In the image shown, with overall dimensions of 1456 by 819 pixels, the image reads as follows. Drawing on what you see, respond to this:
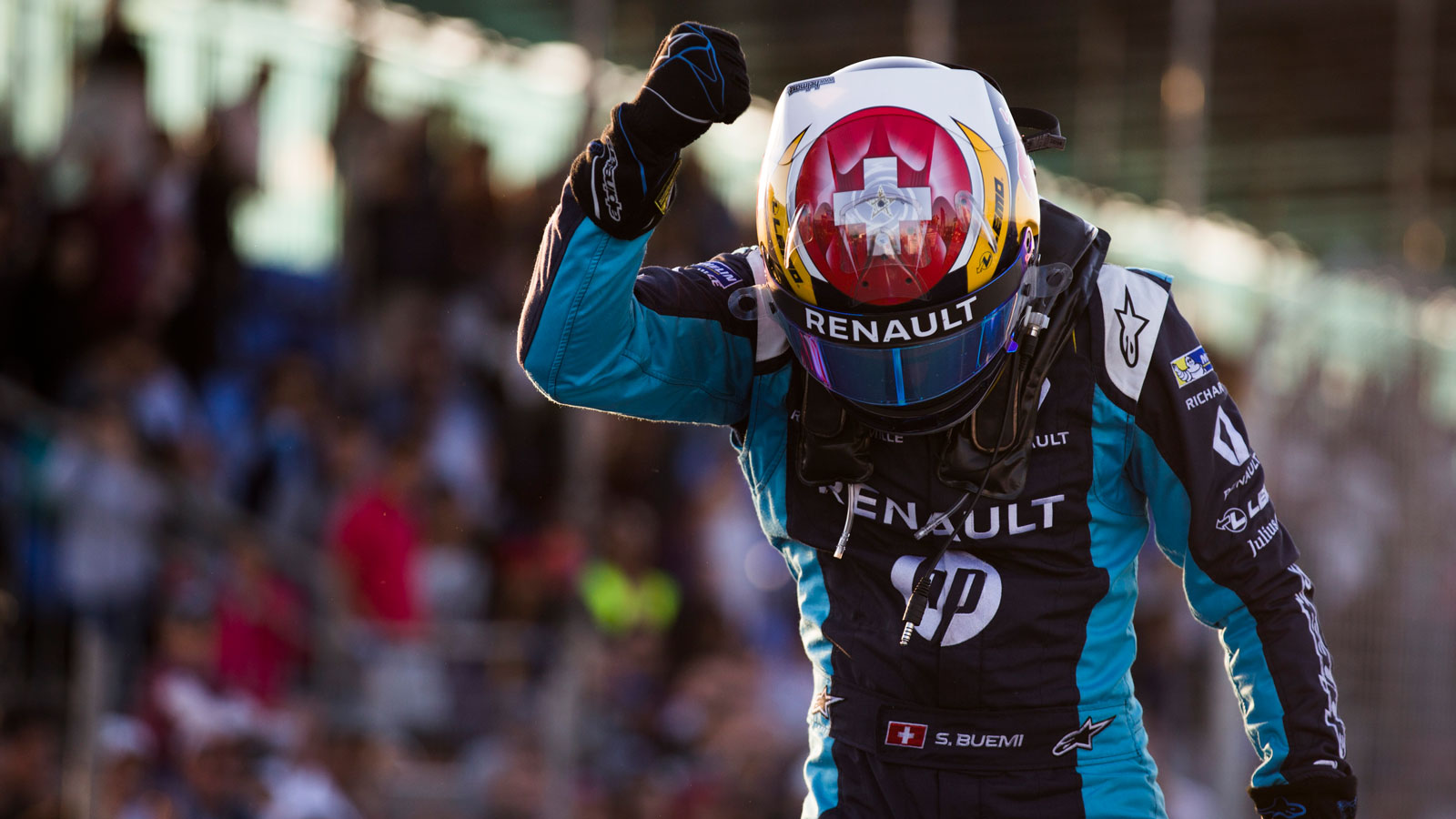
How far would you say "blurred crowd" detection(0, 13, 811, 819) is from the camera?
6469 mm

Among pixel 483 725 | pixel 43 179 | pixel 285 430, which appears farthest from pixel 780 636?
pixel 43 179

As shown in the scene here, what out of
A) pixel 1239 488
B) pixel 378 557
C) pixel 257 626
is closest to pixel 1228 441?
pixel 1239 488

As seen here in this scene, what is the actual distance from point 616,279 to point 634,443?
661cm

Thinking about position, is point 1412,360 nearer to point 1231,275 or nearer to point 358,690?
point 358,690

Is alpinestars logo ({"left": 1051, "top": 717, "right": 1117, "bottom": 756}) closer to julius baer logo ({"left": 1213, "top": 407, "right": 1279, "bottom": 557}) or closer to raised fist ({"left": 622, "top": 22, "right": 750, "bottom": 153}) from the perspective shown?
julius baer logo ({"left": 1213, "top": 407, "right": 1279, "bottom": 557})

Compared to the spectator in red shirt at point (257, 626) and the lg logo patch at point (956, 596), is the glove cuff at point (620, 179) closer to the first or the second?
the lg logo patch at point (956, 596)

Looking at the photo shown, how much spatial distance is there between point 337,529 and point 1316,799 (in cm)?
559

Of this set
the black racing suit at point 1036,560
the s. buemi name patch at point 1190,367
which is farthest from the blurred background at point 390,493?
the s. buemi name patch at point 1190,367

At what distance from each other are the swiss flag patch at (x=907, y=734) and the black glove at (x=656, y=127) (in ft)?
3.01

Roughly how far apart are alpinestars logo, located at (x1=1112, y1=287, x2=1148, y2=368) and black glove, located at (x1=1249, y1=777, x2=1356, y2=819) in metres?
0.72

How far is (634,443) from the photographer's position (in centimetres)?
909

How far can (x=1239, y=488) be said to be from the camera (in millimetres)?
2592

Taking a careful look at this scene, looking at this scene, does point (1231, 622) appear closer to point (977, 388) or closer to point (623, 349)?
point (977, 388)

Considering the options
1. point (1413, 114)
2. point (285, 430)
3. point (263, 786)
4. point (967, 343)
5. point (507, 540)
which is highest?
point (1413, 114)
